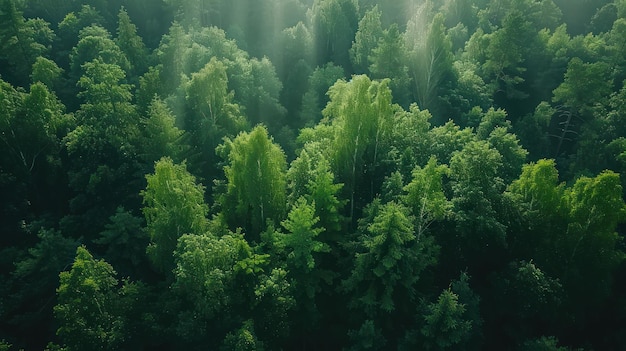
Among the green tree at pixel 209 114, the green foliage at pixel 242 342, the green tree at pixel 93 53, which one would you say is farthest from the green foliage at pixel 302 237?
the green tree at pixel 93 53

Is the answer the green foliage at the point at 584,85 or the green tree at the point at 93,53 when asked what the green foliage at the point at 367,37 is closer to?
the green foliage at the point at 584,85

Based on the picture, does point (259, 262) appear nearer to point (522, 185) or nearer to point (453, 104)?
point (522, 185)

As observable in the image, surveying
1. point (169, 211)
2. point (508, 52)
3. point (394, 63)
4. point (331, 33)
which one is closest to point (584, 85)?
point (508, 52)

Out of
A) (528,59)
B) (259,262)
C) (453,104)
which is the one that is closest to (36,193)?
(259,262)

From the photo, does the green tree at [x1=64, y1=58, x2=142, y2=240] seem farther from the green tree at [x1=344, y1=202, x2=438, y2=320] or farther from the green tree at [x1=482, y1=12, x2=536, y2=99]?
the green tree at [x1=482, y1=12, x2=536, y2=99]

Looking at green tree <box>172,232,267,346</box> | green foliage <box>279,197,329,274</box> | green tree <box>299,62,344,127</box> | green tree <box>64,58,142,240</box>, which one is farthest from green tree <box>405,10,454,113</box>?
green tree <box>172,232,267,346</box>

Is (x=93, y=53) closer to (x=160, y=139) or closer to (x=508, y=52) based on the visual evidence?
(x=160, y=139)
